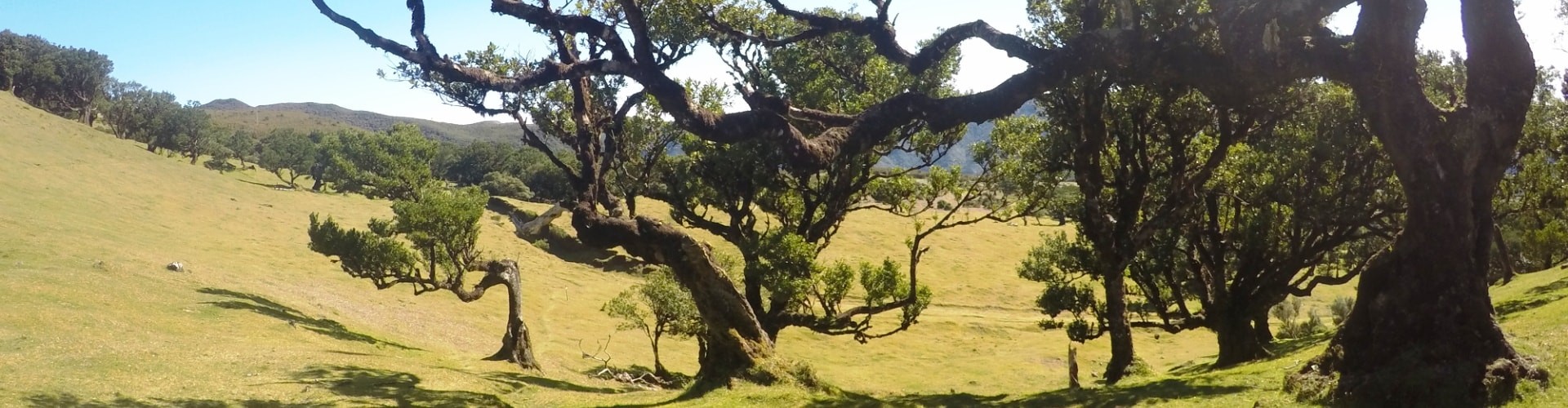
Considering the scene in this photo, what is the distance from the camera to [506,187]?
3691 inches

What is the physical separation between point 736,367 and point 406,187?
37258 millimetres

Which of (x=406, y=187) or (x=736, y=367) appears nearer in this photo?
(x=736, y=367)

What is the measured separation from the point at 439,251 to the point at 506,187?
63.7 m

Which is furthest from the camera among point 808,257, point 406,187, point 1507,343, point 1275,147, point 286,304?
point 406,187

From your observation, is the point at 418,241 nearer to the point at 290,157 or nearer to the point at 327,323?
the point at 327,323

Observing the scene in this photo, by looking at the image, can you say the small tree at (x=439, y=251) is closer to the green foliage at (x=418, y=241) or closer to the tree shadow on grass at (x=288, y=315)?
the green foliage at (x=418, y=241)

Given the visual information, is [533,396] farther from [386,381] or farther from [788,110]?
[788,110]

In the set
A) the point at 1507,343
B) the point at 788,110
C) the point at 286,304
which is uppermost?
the point at 788,110

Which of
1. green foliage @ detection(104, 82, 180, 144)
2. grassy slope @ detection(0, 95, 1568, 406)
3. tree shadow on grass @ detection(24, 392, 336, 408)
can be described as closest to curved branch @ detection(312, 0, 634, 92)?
grassy slope @ detection(0, 95, 1568, 406)

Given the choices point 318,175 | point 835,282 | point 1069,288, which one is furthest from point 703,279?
point 318,175

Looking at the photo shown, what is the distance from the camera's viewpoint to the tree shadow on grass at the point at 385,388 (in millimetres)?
16562

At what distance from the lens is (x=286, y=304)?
33.9m

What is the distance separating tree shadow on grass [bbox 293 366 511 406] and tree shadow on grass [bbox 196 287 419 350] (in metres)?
9.31

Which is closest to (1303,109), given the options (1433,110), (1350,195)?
(1350,195)
